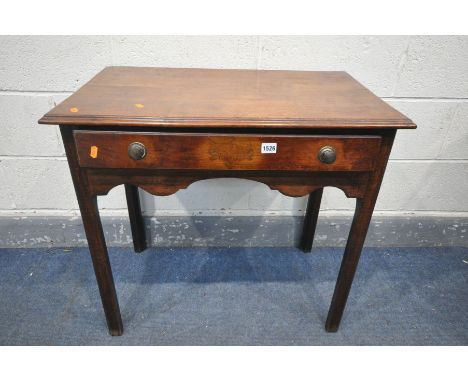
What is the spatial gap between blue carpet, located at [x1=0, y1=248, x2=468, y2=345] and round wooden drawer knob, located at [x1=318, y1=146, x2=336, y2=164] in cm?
70

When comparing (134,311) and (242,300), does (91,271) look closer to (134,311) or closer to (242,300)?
(134,311)

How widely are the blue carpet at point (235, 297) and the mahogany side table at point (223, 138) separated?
472mm

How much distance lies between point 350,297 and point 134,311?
845mm

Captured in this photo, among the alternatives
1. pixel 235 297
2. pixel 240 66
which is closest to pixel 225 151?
pixel 240 66

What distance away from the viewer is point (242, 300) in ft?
4.42

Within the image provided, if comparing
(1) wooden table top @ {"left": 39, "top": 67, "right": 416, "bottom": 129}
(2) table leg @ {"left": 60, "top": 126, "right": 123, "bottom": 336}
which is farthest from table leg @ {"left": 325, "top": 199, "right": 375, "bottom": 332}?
(2) table leg @ {"left": 60, "top": 126, "right": 123, "bottom": 336}

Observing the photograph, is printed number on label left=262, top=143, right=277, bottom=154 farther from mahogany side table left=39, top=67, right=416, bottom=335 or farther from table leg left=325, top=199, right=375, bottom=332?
table leg left=325, top=199, right=375, bottom=332

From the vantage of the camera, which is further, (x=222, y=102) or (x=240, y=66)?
(x=240, y=66)

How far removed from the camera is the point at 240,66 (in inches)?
50.3

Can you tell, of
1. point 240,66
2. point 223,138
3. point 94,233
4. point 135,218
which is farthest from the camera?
point 135,218

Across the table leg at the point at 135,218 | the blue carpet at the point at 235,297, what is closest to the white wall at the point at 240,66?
the table leg at the point at 135,218

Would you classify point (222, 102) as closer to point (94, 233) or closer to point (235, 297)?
point (94, 233)

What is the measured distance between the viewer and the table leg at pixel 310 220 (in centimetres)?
144

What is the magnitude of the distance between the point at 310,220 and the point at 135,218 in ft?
2.48
